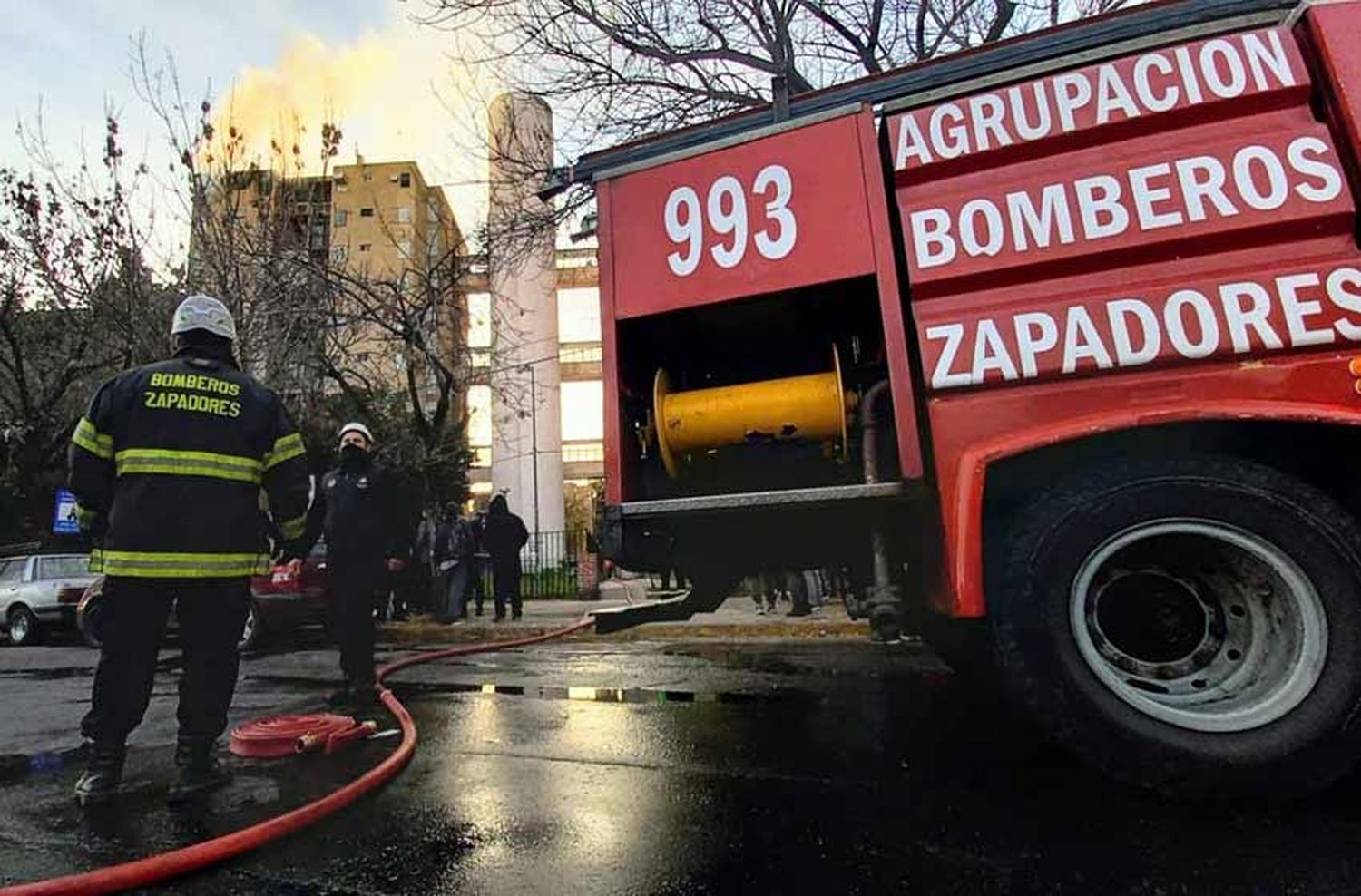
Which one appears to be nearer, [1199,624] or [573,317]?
[1199,624]

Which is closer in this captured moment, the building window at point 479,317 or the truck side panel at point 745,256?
the truck side panel at point 745,256

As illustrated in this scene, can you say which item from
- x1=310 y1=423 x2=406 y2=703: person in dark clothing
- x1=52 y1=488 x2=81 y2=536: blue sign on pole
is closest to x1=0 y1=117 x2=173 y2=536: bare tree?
x1=52 y1=488 x2=81 y2=536: blue sign on pole

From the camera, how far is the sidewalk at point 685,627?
8773 mm

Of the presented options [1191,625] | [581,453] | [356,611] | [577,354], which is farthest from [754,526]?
[581,453]

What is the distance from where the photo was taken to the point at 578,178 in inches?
161

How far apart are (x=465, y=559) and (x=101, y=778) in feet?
27.3

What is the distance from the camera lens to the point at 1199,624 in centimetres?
289

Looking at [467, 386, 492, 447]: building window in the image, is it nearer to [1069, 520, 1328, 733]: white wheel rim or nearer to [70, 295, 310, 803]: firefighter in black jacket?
[70, 295, 310, 803]: firefighter in black jacket

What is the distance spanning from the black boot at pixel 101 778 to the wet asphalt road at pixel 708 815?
0.09 meters

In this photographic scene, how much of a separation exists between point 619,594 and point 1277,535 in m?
13.5

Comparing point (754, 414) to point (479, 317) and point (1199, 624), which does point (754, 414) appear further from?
point (479, 317)

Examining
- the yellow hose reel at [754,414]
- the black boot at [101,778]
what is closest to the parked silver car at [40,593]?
the black boot at [101,778]

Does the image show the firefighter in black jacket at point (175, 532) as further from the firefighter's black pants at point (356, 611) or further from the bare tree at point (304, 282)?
the bare tree at point (304, 282)

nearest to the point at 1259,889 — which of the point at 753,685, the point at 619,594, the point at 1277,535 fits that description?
the point at 1277,535
